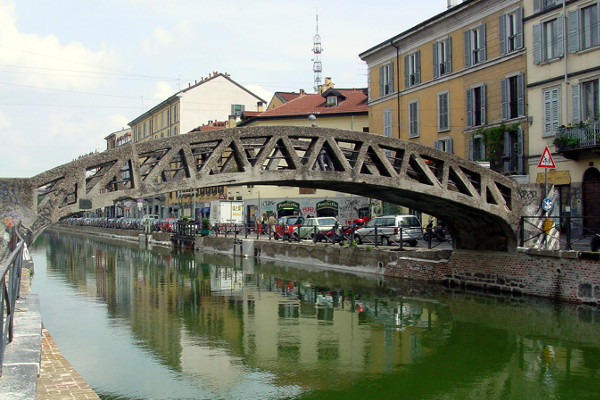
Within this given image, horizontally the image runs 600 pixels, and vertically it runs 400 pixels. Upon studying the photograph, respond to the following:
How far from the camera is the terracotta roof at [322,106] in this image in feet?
172

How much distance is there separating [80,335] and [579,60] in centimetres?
2118

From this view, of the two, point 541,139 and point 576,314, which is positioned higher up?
point 541,139

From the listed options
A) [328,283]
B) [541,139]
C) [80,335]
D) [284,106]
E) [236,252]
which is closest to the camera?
[80,335]

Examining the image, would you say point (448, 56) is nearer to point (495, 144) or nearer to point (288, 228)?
point (495, 144)

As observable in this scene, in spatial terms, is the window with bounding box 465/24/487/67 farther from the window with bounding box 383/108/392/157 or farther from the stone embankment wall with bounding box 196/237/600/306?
the stone embankment wall with bounding box 196/237/600/306

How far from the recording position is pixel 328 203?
52.6 metres

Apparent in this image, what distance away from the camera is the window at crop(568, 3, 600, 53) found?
25422mm

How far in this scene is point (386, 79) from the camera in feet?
135

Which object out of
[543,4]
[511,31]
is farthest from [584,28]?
[511,31]

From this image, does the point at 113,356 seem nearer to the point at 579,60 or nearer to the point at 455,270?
the point at 455,270

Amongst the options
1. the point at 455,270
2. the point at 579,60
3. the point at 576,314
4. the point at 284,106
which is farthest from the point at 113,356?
the point at 284,106

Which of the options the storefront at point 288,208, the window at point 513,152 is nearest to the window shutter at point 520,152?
the window at point 513,152

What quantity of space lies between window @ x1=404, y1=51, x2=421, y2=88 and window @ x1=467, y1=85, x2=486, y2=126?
4837 mm

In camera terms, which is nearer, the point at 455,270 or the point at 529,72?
the point at 455,270
